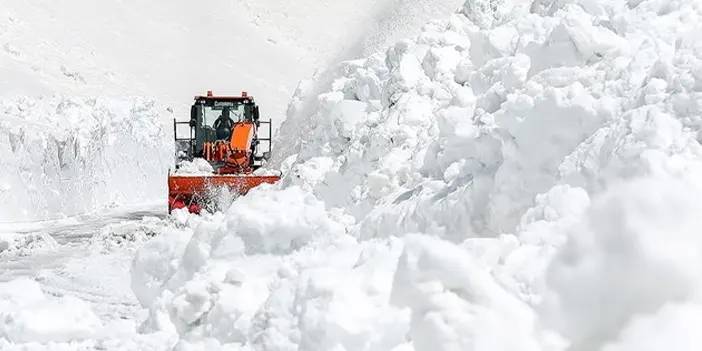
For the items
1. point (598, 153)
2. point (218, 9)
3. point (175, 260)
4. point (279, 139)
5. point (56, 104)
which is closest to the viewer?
point (598, 153)

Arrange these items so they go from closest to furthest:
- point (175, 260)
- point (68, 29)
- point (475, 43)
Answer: point (175, 260) → point (475, 43) → point (68, 29)

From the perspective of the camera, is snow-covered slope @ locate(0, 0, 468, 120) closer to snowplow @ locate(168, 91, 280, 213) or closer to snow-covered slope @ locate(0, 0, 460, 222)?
snow-covered slope @ locate(0, 0, 460, 222)

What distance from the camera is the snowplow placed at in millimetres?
13992

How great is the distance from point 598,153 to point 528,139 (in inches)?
22.9

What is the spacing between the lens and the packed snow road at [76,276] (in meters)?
6.18

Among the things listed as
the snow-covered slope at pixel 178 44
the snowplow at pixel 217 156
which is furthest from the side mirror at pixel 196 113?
the snow-covered slope at pixel 178 44

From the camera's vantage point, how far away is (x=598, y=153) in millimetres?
4594

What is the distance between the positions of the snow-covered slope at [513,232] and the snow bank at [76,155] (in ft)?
35.7

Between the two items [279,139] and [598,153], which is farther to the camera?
[279,139]

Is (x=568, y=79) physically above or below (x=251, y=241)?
above

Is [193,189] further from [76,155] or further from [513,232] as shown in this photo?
[513,232]

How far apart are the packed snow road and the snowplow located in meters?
0.68

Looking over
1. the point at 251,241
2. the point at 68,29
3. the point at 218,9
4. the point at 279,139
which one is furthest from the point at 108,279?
the point at 218,9

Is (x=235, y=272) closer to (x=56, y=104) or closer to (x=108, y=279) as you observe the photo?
(x=108, y=279)
